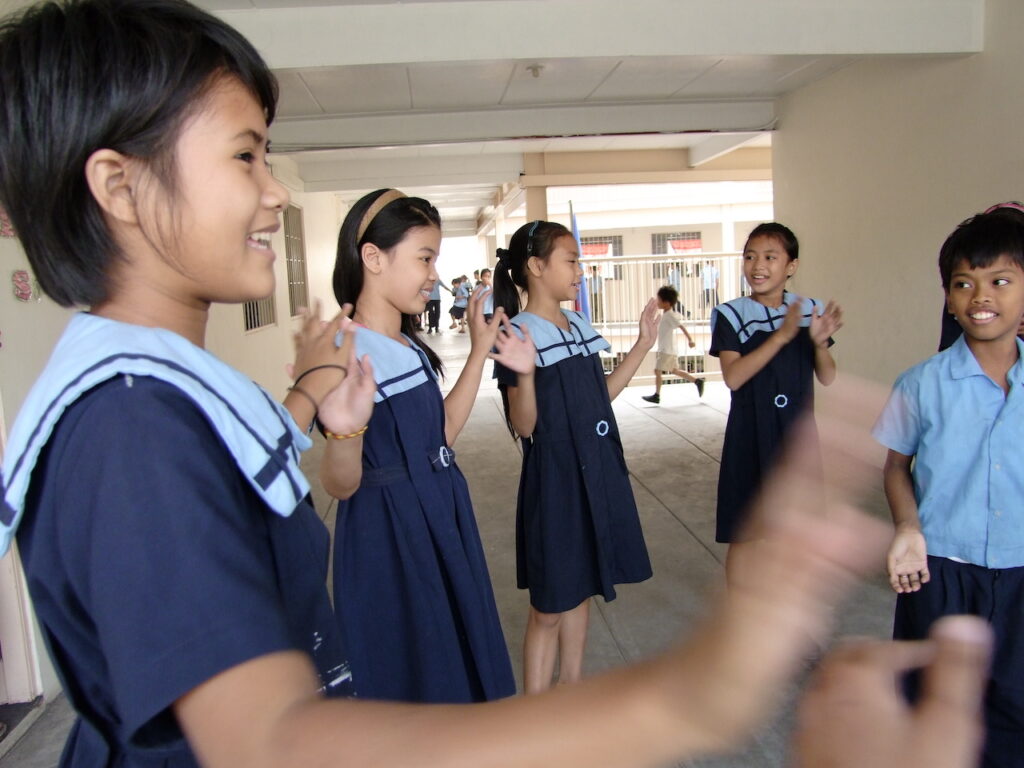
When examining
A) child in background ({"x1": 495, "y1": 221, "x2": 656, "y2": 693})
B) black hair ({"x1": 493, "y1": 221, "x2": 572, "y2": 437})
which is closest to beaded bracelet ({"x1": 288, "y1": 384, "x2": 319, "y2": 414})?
child in background ({"x1": 495, "y1": 221, "x2": 656, "y2": 693})

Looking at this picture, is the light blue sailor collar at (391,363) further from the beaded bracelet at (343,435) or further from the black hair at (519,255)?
the black hair at (519,255)

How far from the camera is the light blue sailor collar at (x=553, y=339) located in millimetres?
2479

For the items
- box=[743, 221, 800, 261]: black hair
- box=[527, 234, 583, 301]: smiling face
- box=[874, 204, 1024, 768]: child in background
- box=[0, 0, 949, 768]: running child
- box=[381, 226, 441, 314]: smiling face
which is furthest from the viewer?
box=[743, 221, 800, 261]: black hair

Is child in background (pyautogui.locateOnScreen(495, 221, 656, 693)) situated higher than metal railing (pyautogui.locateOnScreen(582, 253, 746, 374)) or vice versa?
metal railing (pyautogui.locateOnScreen(582, 253, 746, 374))

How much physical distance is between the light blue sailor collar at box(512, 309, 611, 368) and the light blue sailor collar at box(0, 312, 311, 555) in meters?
1.79

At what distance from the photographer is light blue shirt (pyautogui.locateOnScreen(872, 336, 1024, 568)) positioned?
165cm

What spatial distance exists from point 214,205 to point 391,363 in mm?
1180

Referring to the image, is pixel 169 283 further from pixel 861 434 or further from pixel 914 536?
pixel 914 536

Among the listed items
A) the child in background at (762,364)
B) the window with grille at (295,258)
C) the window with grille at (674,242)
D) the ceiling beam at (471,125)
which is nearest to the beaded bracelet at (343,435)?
the child in background at (762,364)

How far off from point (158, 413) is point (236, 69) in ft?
1.08

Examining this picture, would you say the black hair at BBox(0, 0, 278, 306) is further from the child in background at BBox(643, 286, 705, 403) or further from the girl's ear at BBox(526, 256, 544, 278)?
the child in background at BBox(643, 286, 705, 403)

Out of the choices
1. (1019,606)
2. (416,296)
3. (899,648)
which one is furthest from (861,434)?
(416,296)

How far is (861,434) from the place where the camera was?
950 mm

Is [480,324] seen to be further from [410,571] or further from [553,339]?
[410,571]
